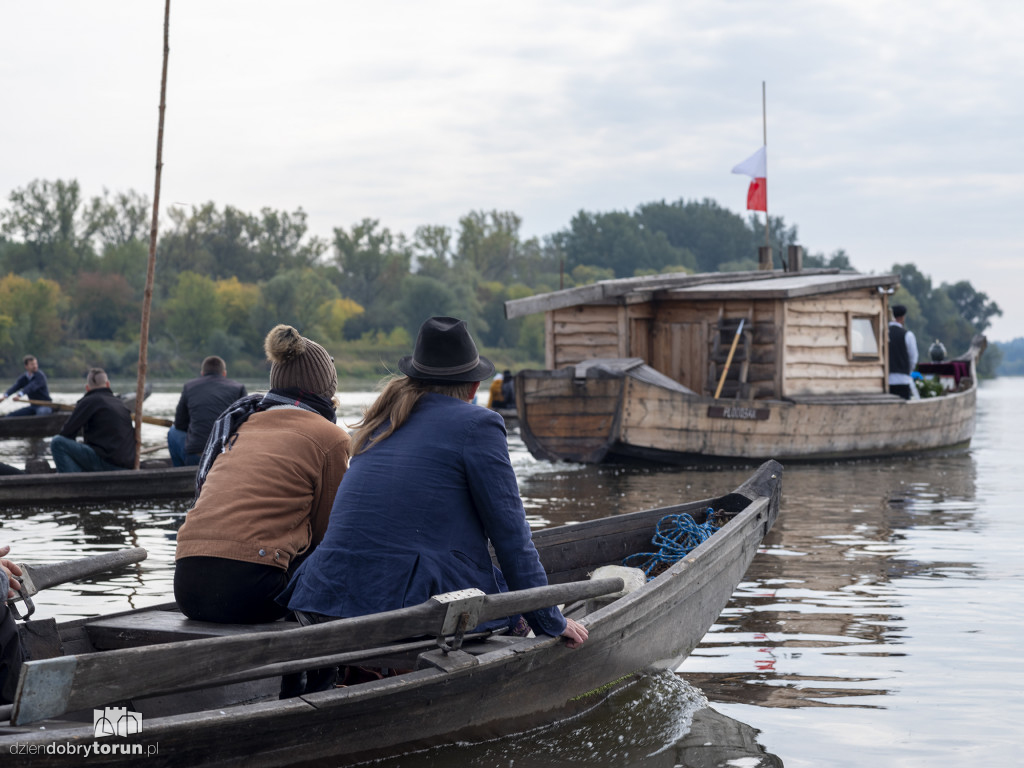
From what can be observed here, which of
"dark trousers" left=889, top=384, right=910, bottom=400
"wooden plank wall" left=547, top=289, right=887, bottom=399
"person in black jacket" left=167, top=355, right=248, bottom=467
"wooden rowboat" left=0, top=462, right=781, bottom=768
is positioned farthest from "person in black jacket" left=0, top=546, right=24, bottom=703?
"dark trousers" left=889, top=384, right=910, bottom=400

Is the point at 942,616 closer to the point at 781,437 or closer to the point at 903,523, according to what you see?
the point at 903,523

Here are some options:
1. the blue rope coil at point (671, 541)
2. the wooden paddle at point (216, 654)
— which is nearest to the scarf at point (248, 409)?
the wooden paddle at point (216, 654)

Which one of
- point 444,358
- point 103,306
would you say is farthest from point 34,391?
point 103,306

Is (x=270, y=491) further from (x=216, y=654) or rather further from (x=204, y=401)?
(x=204, y=401)

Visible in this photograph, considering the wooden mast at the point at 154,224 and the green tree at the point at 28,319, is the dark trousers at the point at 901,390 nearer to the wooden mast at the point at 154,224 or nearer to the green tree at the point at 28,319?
the wooden mast at the point at 154,224

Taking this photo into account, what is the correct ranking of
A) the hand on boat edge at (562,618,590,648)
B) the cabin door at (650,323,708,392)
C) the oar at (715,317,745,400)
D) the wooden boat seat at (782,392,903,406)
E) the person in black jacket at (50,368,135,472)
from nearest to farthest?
the hand on boat edge at (562,618,590,648) → the person in black jacket at (50,368,135,472) → the oar at (715,317,745,400) → the wooden boat seat at (782,392,903,406) → the cabin door at (650,323,708,392)

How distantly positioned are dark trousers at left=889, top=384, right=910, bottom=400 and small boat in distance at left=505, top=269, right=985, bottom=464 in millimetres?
526

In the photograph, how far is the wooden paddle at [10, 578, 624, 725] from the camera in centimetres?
292

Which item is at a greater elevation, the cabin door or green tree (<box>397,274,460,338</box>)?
green tree (<box>397,274,460,338</box>)

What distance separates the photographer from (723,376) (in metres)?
16.3

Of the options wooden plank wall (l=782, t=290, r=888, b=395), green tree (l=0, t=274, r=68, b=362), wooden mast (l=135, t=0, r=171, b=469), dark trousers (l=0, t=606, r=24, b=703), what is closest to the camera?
dark trousers (l=0, t=606, r=24, b=703)

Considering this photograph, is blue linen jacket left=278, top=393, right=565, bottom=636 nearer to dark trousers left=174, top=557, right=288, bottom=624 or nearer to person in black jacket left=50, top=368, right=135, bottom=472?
dark trousers left=174, top=557, right=288, bottom=624

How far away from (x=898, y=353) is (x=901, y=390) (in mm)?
656

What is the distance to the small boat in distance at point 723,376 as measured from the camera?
1530 cm
